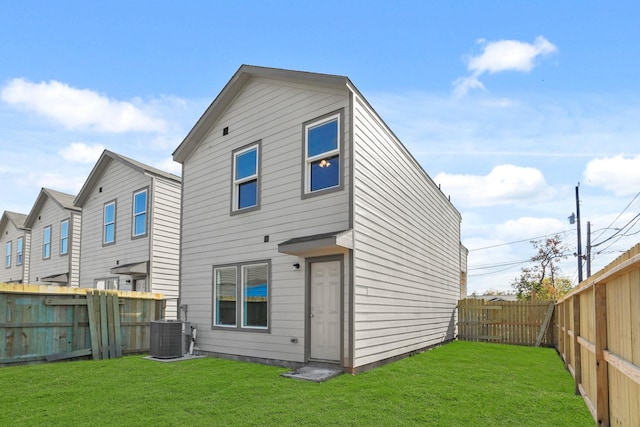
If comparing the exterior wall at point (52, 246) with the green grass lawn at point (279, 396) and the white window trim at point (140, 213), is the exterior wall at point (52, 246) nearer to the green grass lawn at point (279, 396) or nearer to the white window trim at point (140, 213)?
the white window trim at point (140, 213)

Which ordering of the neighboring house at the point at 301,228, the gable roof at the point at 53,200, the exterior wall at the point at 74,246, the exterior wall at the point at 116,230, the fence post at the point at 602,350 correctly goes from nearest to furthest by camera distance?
the fence post at the point at 602,350 → the neighboring house at the point at 301,228 → the exterior wall at the point at 116,230 → the exterior wall at the point at 74,246 → the gable roof at the point at 53,200

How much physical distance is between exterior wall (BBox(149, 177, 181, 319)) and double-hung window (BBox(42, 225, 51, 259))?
9816 millimetres

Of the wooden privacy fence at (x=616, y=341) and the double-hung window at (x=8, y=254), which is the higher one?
the double-hung window at (x=8, y=254)

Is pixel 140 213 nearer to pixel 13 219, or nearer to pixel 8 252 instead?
pixel 13 219

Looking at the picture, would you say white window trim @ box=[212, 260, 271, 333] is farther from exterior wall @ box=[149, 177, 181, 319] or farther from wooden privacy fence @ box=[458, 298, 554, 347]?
wooden privacy fence @ box=[458, 298, 554, 347]

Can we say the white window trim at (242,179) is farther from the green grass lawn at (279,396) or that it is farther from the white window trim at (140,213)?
the white window trim at (140,213)

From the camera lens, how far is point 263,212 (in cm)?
1009

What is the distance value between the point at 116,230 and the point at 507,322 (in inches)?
573

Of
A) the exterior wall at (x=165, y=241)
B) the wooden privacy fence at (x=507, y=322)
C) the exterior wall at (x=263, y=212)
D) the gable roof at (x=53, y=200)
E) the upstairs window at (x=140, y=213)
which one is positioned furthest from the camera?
the gable roof at (x=53, y=200)

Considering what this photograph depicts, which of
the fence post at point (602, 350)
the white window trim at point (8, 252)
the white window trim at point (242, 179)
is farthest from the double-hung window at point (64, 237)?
the fence post at point (602, 350)

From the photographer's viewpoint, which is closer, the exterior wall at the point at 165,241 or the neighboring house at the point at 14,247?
the exterior wall at the point at 165,241

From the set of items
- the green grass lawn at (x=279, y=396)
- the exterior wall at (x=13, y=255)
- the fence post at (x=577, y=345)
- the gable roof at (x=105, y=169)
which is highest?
the gable roof at (x=105, y=169)

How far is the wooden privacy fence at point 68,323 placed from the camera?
9.62 metres

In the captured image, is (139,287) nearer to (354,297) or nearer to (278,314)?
(278,314)
